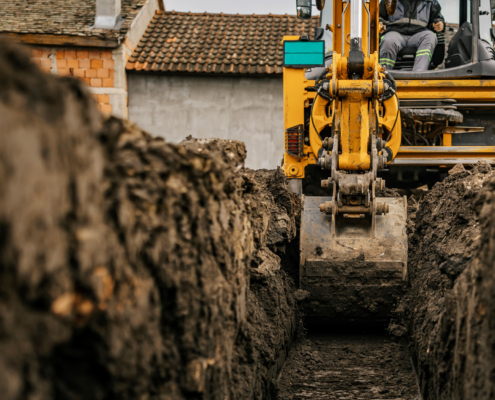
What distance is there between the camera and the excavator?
14.8 feet

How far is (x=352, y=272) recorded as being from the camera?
4.47 m

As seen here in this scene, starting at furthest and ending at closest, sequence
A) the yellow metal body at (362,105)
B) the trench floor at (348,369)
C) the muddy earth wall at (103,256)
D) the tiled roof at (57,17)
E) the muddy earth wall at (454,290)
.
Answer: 1. the tiled roof at (57,17)
2. the yellow metal body at (362,105)
3. the trench floor at (348,369)
4. the muddy earth wall at (454,290)
5. the muddy earth wall at (103,256)

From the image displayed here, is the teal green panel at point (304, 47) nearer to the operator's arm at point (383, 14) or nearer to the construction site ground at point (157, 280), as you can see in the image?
the operator's arm at point (383, 14)

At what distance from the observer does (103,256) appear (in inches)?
56.9

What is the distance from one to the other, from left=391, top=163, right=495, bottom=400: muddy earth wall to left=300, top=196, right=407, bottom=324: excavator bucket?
6.4 inches

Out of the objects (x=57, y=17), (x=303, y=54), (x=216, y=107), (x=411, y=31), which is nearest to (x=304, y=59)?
(x=303, y=54)

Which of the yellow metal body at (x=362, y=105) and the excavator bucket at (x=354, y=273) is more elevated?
the yellow metal body at (x=362, y=105)

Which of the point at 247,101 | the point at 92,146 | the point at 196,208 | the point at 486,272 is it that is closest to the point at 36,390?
the point at 92,146

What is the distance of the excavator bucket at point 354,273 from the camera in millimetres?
4469

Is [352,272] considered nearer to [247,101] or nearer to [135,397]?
[135,397]

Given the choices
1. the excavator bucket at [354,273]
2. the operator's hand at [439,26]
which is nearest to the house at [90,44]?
the operator's hand at [439,26]

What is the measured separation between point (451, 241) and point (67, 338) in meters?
2.93

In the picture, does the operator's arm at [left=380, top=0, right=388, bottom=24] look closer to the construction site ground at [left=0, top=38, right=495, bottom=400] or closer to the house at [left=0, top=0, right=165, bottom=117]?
the construction site ground at [left=0, top=38, right=495, bottom=400]

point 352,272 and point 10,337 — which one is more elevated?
point 10,337
